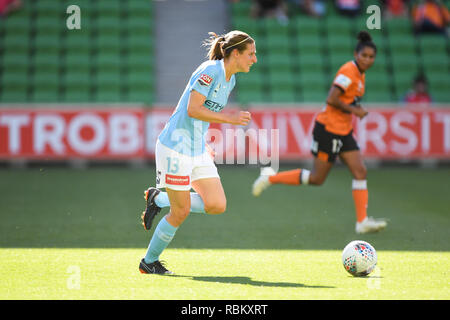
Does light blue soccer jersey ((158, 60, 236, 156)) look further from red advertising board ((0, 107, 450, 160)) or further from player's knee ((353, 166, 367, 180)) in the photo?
red advertising board ((0, 107, 450, 160))

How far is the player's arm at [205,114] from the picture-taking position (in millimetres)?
5551

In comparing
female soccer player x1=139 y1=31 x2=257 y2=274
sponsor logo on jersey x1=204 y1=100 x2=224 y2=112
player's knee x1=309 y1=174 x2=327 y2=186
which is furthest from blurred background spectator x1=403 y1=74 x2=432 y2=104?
sponsor logo on jersey x1=204 y1=100 x2=224 y2=112

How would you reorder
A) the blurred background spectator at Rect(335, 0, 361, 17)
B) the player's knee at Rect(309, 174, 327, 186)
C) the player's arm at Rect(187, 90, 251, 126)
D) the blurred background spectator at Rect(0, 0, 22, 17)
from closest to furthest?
1. the player's arm at Rect(187, 90, 251, 126)
2. the player's knee at Rect(309, 174, 327, 186)
3. the blurred background spectator at Rect(0, 0, 22, 17)
4. the blurred background spectator at Rect(335, 0, 361, 17)

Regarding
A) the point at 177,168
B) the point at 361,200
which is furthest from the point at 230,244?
the point at 177,168

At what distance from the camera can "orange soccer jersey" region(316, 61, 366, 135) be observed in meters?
8.16

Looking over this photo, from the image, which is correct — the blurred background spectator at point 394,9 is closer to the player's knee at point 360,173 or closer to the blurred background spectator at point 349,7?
the blurred background spectator at point 349,7

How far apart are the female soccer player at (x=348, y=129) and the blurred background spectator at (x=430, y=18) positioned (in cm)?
1146

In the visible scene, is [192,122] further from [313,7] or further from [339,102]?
[313,7]

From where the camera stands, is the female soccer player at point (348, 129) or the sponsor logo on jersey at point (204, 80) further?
the female soccer player at point (348, 129)

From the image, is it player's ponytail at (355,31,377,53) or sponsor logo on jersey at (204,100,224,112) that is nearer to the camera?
sponsor logo on jersey at (204,100,224,112)

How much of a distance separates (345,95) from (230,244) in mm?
2210

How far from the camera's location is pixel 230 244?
739cm

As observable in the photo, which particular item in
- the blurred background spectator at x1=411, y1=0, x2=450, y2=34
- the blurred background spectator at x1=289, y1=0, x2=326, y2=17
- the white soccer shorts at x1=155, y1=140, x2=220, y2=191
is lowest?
the white soccer shorts at x1=155, y1=140, x2=220, y2=191

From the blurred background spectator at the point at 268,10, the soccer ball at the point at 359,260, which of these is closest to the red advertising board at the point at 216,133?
the blurred background spectator at the point at 268,10
